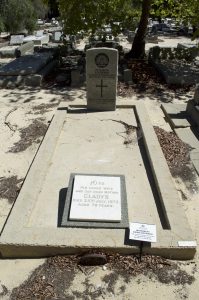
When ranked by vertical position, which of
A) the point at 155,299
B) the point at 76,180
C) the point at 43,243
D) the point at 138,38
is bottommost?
the point at 155,299

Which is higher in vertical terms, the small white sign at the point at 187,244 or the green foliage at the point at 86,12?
the green foliage at the point at 86,12

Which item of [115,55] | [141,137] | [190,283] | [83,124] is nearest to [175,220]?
[190,283]

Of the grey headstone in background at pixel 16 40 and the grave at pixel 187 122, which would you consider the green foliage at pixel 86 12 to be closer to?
the grave at pixel 187 122

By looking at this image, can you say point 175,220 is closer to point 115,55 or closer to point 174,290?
point 174,290

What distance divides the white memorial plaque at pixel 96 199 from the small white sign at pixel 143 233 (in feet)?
1.25

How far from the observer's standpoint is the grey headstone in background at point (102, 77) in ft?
25.8

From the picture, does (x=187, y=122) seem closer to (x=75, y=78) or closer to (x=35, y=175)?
(x=35, y=175)

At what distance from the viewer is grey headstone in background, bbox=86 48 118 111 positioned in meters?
7.86

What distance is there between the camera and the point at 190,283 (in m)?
3.60

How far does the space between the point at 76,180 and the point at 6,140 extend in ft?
10.2

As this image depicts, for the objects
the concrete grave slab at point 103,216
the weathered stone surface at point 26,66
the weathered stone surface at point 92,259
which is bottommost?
the weathered stone surface at point 92,259

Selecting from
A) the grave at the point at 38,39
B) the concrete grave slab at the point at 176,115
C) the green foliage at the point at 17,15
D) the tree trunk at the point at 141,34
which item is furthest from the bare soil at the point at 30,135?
the green foliage at the point at 17,15

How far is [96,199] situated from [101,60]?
4690 millimetres

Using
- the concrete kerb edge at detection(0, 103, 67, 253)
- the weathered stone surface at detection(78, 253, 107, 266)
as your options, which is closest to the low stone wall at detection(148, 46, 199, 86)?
the concrete kerb edge at detection(0, 103, 67, 253)
